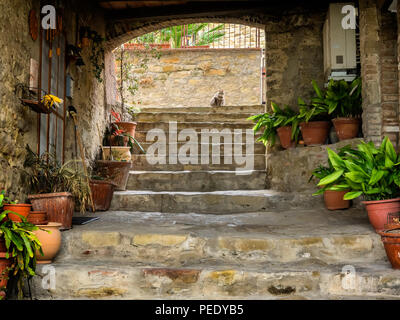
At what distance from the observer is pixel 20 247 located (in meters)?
2.38

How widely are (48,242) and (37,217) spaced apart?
263mm

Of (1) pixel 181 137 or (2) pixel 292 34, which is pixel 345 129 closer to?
(2) pixel 292 34

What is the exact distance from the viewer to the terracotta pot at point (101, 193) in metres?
4.23

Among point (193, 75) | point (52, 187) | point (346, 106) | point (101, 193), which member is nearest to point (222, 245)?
point (52, 187)

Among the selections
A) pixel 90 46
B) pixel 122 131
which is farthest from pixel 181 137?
pixel 90 46

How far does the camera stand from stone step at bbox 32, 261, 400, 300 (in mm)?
2516

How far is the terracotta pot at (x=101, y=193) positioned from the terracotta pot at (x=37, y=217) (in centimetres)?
126

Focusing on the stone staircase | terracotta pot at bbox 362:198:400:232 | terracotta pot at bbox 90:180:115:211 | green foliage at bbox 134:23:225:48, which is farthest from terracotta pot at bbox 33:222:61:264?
green foliage at bbox 134:23:225:48

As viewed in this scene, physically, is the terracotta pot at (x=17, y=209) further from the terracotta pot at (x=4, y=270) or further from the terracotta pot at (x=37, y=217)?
the terracotta pot at (x=4, y=270)

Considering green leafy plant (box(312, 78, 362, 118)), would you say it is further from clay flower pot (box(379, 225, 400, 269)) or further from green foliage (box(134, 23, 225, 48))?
green foliage (box(134, 23, 225, 48))

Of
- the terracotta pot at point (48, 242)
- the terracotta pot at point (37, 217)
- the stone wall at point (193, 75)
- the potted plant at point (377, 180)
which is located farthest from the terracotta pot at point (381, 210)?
the stone wall at point (193, 75)

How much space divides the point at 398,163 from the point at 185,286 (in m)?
1.67

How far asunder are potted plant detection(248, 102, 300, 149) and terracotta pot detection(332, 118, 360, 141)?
22.4 inches

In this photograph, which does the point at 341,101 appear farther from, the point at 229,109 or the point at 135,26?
the point at 229,109
